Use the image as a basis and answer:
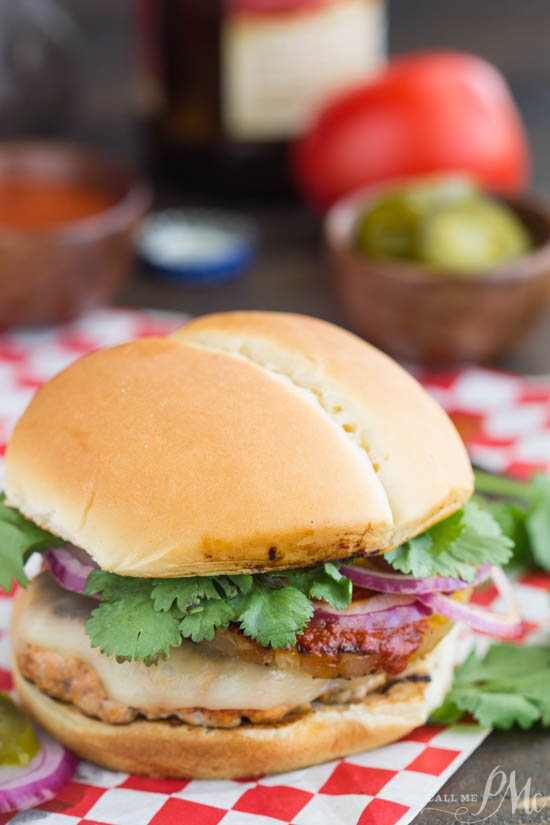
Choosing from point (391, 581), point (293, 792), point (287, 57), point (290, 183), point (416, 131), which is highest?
point (287, 57)

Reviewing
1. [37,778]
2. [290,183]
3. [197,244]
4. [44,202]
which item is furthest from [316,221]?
[37,778]

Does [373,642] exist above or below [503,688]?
above

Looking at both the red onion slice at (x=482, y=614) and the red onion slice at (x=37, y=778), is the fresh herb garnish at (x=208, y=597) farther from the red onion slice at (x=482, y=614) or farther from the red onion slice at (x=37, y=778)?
the red onion slice at (x=37, y=778)

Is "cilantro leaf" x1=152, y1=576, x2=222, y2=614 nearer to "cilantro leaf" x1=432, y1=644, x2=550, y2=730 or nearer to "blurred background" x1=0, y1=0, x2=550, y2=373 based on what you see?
"cilantro leaf" x1=432, y1=644, x2=550, y2=730

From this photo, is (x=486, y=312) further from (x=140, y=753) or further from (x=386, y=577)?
(x=140, y=753)

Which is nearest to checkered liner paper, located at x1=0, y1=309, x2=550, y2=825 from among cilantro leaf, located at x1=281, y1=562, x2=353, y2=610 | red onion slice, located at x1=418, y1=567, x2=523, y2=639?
red onion slice, located at x1=418, y1=567, x2=523, y2=639

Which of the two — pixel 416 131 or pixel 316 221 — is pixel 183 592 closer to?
pixel 416 131

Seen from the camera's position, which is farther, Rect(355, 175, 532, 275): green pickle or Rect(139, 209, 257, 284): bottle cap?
Rect(139, 209, 257, 284): bottle cap
